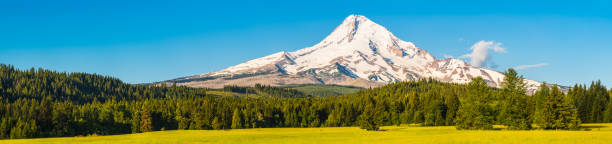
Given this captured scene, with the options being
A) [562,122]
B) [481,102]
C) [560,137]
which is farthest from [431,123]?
[560,137]

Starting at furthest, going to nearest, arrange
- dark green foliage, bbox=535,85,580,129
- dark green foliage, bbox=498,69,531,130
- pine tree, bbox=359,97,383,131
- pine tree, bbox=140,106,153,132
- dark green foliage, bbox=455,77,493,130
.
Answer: pine tree, bbox=140,106,153,132
pine tree, bbox=359,97,383,131
dark green foliage, bbox=455,77,493,130
dark green foliage, bbox=498,69,531,130
dark green foliage, bbox=535,85,580,129

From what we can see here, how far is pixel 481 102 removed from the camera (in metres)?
128

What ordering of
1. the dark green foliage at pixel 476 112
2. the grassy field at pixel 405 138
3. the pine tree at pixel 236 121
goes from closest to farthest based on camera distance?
the grassy field at pixel 405 138 → the dark green foliage at pixel 476 112 → the pine tree at pixel 236 121

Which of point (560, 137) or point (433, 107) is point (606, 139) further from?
point (433, 107)

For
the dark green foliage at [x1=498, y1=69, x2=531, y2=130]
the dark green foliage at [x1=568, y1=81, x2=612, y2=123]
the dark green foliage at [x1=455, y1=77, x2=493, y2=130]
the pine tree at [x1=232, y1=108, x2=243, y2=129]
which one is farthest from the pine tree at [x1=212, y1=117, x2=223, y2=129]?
the dark green foliage at [x1=568, y1=81, x2=612, y2=123]

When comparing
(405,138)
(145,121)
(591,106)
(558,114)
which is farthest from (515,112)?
(145,121)

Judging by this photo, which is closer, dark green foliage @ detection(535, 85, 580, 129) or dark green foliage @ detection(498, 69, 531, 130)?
dark green foliage @ detection(535, 85, 580, 129)

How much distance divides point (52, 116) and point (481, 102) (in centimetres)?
13683

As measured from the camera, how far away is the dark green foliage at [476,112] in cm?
12294

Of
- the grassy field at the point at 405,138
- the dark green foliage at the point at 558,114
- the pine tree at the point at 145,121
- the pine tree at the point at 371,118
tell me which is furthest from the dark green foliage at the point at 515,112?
the pine tree at the point at 145,121

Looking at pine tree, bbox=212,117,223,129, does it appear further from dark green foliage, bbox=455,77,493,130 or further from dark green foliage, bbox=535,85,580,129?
dark green foliage, bbox=535,85,580,129

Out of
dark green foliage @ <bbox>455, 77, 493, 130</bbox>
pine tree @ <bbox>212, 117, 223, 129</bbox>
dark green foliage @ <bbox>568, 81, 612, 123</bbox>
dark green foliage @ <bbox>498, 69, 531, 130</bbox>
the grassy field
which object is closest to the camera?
the grassy field

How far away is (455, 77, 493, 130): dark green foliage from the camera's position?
123m

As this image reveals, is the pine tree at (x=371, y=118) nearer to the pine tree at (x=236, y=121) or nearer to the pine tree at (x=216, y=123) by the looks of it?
the pine tree at (x=216, y=123)
